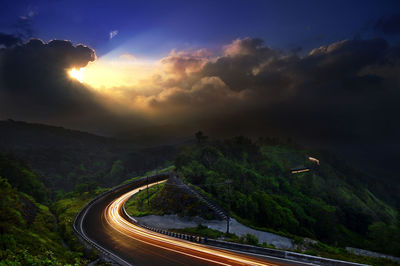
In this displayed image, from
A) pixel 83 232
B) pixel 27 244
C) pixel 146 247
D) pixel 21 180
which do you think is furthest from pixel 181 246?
pixel 21 180

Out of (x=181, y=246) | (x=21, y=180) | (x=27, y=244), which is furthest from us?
(x=21, y=180)

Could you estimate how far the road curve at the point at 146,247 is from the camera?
22.7m

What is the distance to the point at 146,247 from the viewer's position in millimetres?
29828

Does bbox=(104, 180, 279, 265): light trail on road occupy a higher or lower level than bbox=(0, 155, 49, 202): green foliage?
lower

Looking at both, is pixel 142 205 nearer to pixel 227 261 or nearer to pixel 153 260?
pixel 153 260

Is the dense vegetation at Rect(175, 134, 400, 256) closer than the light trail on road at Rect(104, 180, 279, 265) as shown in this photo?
No

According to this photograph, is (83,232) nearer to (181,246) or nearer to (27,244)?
(27,244)

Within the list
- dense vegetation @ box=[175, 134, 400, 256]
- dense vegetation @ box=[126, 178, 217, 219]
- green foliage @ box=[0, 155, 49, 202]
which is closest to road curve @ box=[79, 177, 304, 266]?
dense vegetation @ box=[126, 178, 217, 219]

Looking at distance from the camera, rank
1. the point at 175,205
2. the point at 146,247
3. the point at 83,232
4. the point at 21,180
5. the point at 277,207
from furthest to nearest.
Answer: the point at 21,180, the point at 277,207, the point at 175,205, the point at 83,232, the point at 146,247

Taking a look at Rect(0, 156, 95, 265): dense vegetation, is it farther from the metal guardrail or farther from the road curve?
the road curve

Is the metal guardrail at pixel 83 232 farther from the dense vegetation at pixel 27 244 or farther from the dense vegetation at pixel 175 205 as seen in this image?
the dense vegetation at pixel 175 205

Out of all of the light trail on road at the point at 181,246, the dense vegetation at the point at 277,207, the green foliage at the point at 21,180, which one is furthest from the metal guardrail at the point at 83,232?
the green foliage at the point at 21,180

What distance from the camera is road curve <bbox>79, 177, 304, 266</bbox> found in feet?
74.4

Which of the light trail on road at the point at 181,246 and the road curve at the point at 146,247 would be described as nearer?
the light trail on road at the point at 181,246
